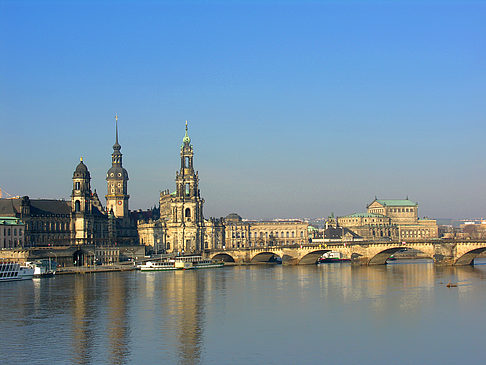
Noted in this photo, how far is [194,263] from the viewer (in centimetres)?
15950

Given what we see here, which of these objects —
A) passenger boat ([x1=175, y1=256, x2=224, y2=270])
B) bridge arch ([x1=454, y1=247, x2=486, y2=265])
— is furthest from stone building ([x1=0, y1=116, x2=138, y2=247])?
bridge arch ([x1=454, y1=247, x2=486, y2=265])

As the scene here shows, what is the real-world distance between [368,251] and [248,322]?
83.0m

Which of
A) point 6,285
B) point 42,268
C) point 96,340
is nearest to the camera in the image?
point 96,340

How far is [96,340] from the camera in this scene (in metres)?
56.2

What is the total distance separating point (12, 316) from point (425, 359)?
4007 centimetres

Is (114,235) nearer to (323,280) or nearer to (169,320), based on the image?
(323,280)

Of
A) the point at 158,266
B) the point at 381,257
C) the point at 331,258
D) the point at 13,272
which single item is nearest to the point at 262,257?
the point at 331,258

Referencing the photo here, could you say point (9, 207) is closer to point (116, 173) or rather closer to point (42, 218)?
A: point (42, 218)

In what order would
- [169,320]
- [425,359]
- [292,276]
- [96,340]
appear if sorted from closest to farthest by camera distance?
[425,359], [96,340], [169,320], [292,276]

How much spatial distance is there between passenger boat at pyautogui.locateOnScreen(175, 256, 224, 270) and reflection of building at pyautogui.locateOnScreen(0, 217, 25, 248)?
3492cm

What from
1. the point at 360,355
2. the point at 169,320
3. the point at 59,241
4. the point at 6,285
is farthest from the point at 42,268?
the point at 360,355

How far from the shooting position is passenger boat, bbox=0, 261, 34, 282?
116500 millimetres

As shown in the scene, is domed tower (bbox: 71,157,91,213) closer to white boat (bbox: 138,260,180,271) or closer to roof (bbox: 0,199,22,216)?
roof (bbox: 0,199,22,216)

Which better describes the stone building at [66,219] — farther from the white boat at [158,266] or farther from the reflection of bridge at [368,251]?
the reflection of bridge at [368,251]
